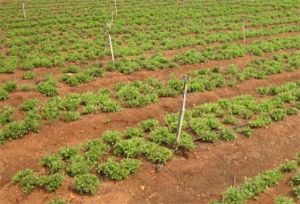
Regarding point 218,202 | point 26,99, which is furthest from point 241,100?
point 26,99

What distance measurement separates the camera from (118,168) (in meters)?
10.9

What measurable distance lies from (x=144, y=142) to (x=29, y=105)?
4.51 metres

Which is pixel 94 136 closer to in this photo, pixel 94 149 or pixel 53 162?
pixel 94 149

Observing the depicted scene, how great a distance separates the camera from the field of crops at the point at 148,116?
1062 centimetres

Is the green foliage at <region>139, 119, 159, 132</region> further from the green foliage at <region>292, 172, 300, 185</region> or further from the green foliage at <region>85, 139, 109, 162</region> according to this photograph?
the green foliage at <region>292, 172, 300, 185</region>

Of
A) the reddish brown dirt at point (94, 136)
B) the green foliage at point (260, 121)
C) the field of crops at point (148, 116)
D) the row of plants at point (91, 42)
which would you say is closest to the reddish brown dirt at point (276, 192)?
the field of crops at point (148, 116)

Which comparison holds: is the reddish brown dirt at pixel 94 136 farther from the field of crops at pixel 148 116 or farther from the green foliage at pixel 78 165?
the green foliage at pixel 78 165

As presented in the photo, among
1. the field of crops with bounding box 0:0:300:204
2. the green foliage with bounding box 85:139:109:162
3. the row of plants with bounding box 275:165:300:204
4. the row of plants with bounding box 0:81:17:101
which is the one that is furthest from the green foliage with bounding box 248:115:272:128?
the row of plants with bounding box 0:81:17:101

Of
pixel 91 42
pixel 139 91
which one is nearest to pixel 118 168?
pixel 139 91

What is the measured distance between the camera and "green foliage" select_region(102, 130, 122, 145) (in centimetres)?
1225

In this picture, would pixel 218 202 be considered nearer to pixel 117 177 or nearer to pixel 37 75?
pixel 117 177

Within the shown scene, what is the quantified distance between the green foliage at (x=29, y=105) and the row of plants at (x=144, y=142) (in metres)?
3.09

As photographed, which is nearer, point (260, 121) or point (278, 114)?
point (260, 121)

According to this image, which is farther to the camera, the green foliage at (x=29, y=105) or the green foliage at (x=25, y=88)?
the green foliage at (x=25, y=88)
